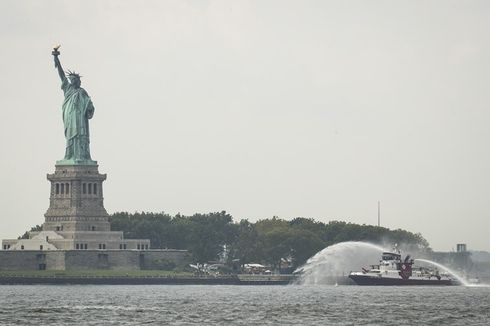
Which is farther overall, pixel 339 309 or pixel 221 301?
pixel 221 301

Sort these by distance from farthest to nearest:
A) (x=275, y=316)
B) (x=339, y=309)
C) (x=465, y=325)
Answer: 1. (x=339, y=309)
2. (x=275, y=316)
3. (x=465, y=325)

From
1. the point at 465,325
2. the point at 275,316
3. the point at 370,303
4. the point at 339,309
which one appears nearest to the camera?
the point at 465,325

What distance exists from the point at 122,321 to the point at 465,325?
101 feet

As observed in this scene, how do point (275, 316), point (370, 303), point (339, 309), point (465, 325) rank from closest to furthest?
point (465, 325) → point (275, 316) → point (339, 309) → point (370, 303)

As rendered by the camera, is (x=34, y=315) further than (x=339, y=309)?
No

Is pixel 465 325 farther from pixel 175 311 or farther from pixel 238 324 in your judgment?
pixel 175 311

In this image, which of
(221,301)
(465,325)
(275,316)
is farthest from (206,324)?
(221,301)

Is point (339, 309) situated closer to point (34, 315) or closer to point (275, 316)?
point (275, 316)

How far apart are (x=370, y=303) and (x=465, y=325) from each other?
37.8 meters

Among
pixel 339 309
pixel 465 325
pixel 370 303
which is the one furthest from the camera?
pixel 370 303

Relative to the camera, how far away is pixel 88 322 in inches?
5965

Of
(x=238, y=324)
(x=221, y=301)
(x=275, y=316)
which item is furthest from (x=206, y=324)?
(x=221, y=301)

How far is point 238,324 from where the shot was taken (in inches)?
5891

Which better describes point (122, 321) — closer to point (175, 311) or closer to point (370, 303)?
point (175, 311)
